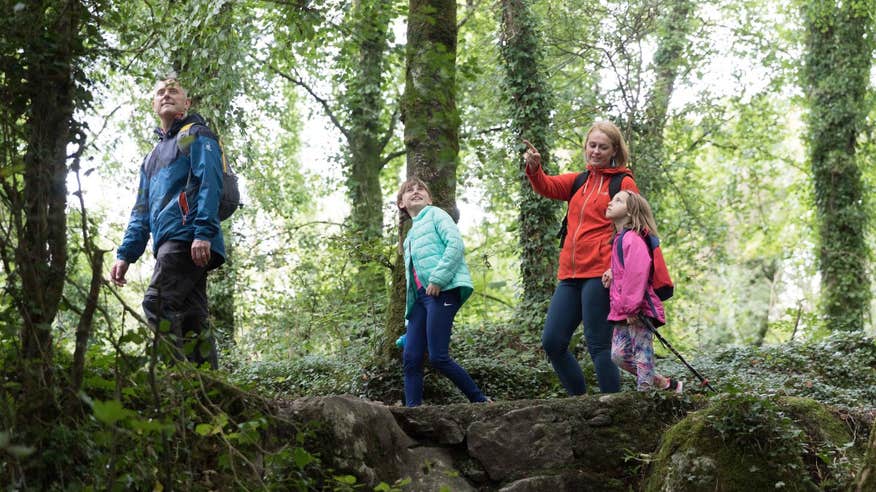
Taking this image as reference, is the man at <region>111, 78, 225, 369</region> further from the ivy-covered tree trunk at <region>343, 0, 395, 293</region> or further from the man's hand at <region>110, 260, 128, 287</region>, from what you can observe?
the ivy-covered tree trunk at <region>343, 0, 395, 293</region>

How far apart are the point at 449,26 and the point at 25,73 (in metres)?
4.73

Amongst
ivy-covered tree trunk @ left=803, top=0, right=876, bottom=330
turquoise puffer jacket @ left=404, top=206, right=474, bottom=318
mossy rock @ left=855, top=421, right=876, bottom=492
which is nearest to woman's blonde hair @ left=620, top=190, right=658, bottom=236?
turquoise puffer jacket @ left=404, top=206, right=474, bottom=318

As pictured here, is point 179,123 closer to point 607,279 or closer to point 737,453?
point 607,279

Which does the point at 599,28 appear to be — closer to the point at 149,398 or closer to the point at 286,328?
the point at 286,328

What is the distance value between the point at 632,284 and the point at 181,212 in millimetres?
2939

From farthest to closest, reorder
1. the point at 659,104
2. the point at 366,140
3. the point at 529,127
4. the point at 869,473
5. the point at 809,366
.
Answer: the point at 366,140
the point at 659,104
the point at 529,127
the point at 809,366
the point at 869,473

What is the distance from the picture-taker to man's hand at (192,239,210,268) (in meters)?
5.27

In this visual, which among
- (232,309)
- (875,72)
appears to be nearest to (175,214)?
(232,309)

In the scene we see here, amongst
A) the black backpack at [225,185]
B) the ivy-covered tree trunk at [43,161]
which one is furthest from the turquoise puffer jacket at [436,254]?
the ivy-covered tree trunk at [43,161]

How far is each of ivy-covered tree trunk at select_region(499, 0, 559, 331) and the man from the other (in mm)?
6595

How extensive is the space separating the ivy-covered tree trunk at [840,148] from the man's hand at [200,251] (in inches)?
534

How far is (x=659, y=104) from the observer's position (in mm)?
15242

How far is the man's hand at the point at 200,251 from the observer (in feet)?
17.3

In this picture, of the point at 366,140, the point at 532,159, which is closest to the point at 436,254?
the point at 532,159
